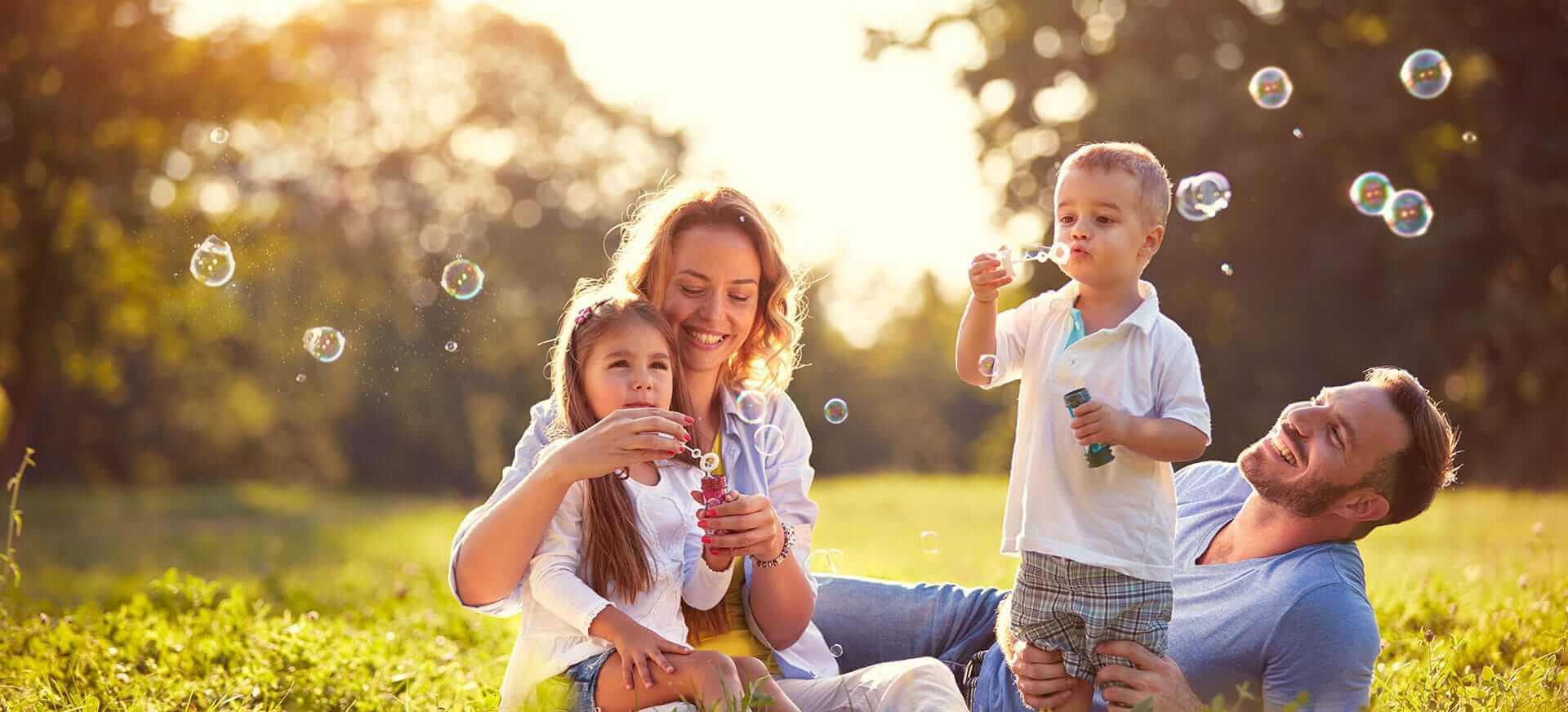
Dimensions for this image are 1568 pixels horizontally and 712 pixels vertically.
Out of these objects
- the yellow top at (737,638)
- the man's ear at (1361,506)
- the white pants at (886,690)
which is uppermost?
the man's ear at (1361,506)

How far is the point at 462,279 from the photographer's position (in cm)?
440

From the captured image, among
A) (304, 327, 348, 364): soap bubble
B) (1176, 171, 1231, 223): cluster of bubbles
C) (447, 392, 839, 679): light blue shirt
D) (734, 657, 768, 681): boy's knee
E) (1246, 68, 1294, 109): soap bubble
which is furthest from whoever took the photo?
(1246, 68, 1294, 109): soap bubble

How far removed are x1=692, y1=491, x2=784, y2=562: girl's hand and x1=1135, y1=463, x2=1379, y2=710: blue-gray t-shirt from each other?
1072mm

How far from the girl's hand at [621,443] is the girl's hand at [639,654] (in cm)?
33

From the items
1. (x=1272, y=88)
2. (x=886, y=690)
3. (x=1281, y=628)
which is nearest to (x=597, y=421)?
(x=886, y=690)

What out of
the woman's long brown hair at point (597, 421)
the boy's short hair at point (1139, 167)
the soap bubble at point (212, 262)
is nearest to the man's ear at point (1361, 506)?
the boy's short hair at point (1139, 167)

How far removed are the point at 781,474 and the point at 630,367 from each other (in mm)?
592

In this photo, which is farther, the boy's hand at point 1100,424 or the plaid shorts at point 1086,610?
the plaid shorts at point 1086,610

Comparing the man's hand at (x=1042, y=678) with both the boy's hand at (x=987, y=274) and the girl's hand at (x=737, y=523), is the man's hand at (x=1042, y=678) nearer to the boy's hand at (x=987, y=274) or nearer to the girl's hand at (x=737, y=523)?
the girl's hand at (x=737, y=523)

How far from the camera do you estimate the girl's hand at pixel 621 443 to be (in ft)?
9.30

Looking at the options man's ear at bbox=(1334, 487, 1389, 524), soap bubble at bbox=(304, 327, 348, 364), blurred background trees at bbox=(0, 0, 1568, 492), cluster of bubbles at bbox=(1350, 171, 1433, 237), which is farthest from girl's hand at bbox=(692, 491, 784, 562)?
blurred background trees at bbox=(0, 0, 1568, 492)

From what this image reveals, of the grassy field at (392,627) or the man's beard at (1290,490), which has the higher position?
the man's beard at (1290,490)

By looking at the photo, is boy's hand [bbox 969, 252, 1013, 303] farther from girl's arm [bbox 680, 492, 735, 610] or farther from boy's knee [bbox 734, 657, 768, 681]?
boy's knee [bbox 734, 657, 768, 681]

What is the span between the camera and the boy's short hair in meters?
3.09
